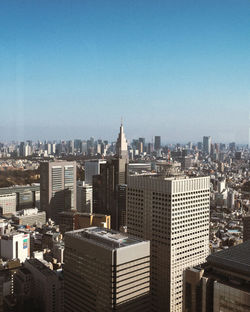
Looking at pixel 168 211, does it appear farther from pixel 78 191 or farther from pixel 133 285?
pixel 78 191

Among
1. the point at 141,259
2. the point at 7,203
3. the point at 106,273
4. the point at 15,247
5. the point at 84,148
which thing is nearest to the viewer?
the point at 106,273

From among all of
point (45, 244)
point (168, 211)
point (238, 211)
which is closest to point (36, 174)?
point (45, 244)

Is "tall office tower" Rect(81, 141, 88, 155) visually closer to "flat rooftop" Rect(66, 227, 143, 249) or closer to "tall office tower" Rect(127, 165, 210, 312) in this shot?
"tall office tower" Rect(127, 165, 210, 312)

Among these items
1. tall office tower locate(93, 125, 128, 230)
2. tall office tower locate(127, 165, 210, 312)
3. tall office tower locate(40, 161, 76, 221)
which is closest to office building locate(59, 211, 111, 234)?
tall office tower locate(93, 125, 128, 230)

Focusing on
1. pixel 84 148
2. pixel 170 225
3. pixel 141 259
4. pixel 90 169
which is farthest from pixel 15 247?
pixel 84 148

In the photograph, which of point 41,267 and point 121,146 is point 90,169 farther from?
point 41,267

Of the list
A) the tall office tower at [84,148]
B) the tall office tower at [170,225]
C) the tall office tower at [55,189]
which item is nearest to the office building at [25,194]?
the tall office tower at [55,189]

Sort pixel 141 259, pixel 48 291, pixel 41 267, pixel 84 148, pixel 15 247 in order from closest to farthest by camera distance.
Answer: pixel 141 259
pixel 48 291
pixel 41 267
pixel 15 247
pixel 84 148
